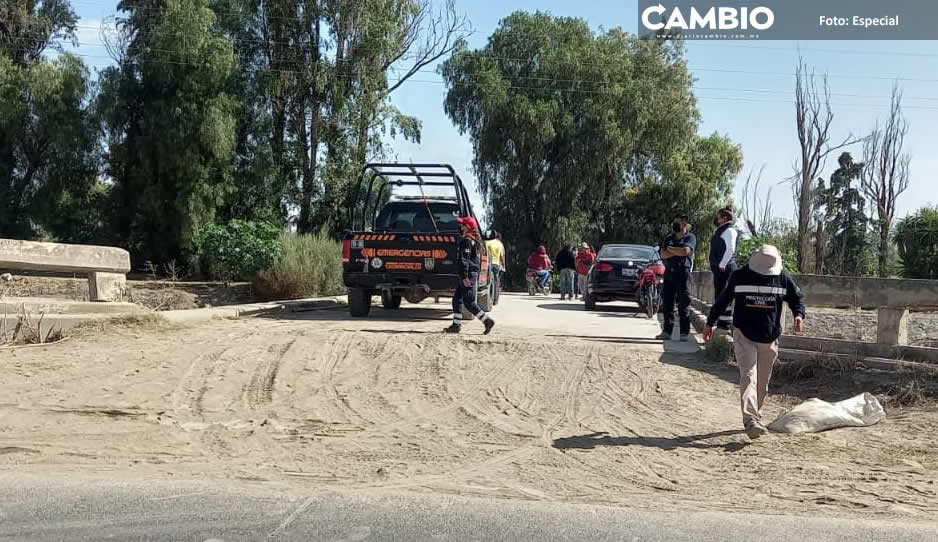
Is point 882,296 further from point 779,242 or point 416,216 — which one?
point 779,242

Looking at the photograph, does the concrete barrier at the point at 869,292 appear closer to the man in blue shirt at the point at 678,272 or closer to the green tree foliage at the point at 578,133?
the man in blue shirt at the point at 678,272

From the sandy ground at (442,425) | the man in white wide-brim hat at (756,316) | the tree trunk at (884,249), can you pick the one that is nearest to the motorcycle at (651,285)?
the sandy ground at (442,425)

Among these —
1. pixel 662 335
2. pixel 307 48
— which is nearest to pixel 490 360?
pixel 662 335

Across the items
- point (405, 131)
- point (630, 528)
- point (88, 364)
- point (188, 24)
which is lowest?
point (630, 528)

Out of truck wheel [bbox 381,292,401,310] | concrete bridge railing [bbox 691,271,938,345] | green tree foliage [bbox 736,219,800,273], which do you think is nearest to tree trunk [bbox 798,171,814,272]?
green tree foliage [bbox 736,219,800,273]

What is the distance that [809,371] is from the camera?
8906 millimetres

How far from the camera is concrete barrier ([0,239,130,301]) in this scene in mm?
9945

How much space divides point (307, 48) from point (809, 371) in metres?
23.9

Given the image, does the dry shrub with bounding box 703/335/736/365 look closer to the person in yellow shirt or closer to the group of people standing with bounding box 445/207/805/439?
the group of people standing with bounding box 445/207/805/439

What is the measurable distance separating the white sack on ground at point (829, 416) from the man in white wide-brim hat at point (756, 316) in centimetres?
33

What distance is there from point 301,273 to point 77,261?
24.5ft

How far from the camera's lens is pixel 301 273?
707 inches

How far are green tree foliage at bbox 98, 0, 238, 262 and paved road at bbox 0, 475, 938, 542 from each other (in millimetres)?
21236

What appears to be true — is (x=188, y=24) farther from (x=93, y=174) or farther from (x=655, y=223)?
(x=655, y=223)
